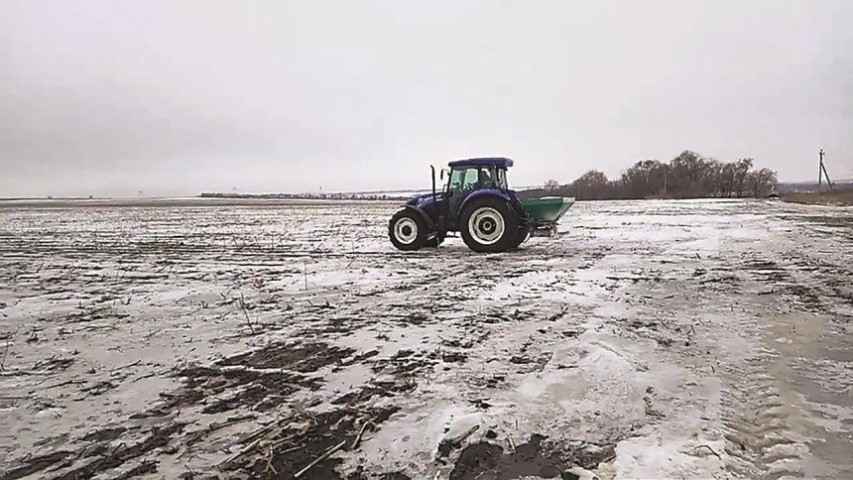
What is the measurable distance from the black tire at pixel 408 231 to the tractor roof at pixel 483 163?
1466mm

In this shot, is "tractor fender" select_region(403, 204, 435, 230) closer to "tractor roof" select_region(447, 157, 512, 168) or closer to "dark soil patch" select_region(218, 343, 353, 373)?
"tractor roof" select_region(447, 157, 512, 168)

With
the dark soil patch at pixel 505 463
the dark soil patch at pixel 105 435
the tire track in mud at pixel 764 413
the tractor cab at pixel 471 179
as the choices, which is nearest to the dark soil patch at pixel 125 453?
the dark soil patch at pixel 105 435

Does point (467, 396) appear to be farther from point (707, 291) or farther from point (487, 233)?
point (487, 233)

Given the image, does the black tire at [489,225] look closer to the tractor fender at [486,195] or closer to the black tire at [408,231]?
the tractor fender at [486,195]

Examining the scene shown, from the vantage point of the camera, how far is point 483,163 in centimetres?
1230

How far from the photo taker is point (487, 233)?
12094mm

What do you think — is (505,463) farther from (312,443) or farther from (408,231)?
(408,231)

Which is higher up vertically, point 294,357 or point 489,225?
point 489,225

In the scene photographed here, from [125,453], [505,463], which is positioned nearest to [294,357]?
[125,453]

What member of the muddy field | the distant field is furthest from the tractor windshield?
the distant field

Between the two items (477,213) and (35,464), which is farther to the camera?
(477,213)

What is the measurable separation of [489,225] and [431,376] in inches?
324

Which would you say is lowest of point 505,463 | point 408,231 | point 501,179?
point 505,463

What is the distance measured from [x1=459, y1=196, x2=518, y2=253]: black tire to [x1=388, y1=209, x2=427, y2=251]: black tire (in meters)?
1.06
